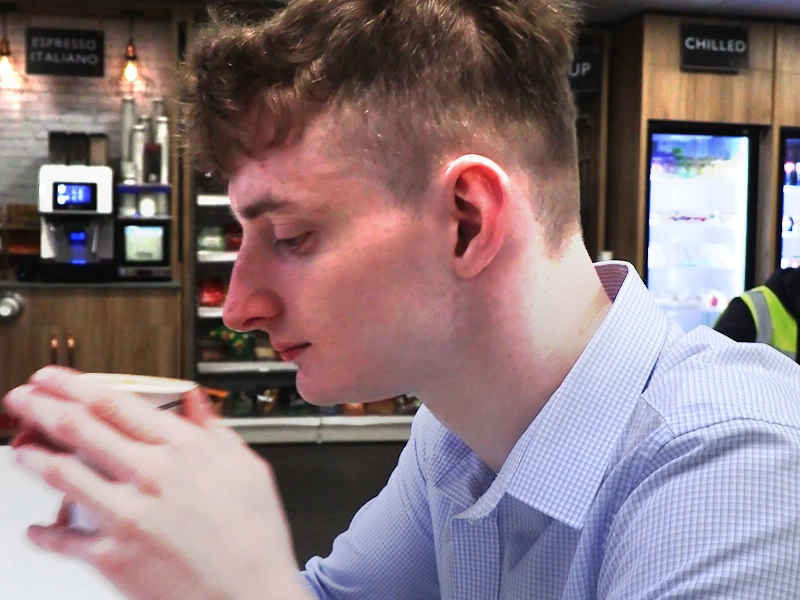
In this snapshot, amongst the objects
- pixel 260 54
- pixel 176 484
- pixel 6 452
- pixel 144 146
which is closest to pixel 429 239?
pixel 260 54

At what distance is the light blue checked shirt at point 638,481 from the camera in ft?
2.31

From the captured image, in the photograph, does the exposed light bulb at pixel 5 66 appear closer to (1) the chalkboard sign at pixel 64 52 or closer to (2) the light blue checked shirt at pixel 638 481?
(1) the chalkboard sign at pixel 64 52

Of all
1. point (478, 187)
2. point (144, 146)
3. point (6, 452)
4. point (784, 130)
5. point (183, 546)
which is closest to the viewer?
point (183, 546)

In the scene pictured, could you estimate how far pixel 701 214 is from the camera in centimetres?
596

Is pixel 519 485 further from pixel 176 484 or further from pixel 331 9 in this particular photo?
pixel 331 9

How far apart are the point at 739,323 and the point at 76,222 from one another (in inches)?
170

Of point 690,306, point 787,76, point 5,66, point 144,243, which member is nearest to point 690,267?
point 690,306

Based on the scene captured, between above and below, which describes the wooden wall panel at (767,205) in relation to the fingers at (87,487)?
above

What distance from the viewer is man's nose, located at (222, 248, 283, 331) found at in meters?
0.88

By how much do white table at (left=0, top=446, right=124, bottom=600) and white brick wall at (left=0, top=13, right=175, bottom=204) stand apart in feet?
16.2

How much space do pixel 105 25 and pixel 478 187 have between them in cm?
580

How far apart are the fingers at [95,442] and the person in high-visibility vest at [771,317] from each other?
7.48 ft

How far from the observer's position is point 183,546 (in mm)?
554

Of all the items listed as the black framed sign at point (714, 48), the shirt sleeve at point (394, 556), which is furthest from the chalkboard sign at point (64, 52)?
the shirt sleeve at point (394, 556)
